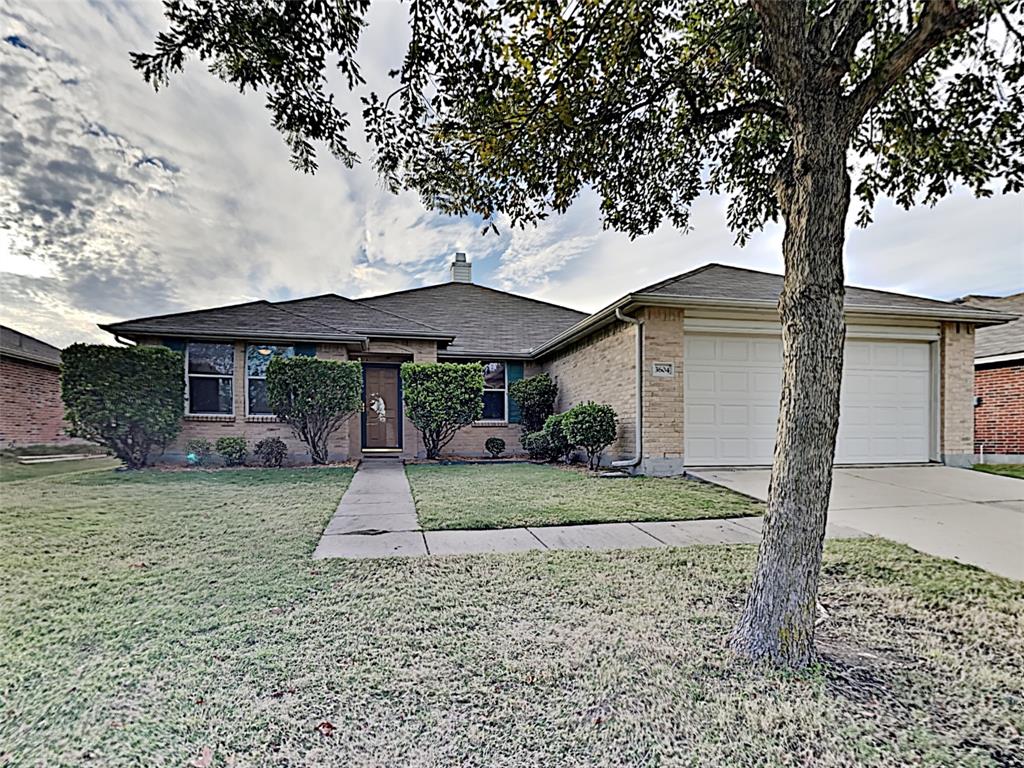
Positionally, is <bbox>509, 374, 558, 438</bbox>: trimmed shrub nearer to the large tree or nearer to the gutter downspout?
the gutter downspout

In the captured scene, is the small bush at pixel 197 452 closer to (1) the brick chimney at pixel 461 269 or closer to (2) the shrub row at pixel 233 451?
(2) the shrub row at pixel 233 451

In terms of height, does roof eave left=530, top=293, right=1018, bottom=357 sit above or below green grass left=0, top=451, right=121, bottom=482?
above

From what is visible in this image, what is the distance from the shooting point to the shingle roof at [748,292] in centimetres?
938

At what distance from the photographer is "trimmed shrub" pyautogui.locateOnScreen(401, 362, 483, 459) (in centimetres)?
1167

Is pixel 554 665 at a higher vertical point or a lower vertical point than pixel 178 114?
lower

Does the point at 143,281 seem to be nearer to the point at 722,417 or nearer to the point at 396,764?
the point at 396,764

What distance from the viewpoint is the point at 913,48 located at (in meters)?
2.92

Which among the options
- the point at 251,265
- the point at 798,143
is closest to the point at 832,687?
the point at 798,143

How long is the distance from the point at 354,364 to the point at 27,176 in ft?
23.8

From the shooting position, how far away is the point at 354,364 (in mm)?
11305

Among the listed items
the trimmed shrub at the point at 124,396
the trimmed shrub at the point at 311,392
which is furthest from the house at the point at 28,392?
the trimmed shrub at the point at 311,392

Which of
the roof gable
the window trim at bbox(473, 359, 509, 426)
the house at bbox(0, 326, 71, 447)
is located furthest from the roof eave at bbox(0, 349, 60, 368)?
the roof gable

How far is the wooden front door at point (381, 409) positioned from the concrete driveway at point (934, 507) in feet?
26.6

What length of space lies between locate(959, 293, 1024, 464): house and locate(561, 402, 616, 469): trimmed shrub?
822 cm
